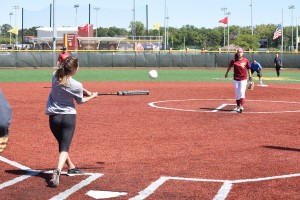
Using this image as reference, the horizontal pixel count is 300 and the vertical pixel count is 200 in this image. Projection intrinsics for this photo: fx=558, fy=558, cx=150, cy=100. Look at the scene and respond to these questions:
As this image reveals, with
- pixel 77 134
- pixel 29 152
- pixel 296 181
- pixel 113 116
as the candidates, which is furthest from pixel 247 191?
pixel 113 116

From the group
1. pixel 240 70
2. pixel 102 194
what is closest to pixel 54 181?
pixel 102 194

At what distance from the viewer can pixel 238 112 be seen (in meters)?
17.5

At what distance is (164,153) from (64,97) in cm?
292

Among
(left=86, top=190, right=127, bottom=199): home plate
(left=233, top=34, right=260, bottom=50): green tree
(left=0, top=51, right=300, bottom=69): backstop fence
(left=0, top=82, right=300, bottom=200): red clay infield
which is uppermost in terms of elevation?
(left=233, top=34, right=260, bottom=50): green tree

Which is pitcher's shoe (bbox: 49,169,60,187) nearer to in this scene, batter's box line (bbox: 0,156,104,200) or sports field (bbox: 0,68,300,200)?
sports field (bbox: 0,68,300,200)

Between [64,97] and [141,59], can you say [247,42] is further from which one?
[64,97]

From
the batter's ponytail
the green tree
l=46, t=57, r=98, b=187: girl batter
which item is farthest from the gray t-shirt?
the green tree

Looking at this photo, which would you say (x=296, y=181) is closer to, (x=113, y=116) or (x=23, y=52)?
(x=113, y=116)

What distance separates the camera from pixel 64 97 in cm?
836

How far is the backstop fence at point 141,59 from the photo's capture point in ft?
171

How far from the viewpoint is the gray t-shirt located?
27.2 ft

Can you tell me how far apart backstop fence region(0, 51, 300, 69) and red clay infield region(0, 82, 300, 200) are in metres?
34.0

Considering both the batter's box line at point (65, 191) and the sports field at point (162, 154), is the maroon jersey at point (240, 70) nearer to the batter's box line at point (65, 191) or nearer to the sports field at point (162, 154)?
the sports field at point (162, 154)

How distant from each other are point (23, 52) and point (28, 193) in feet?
151
